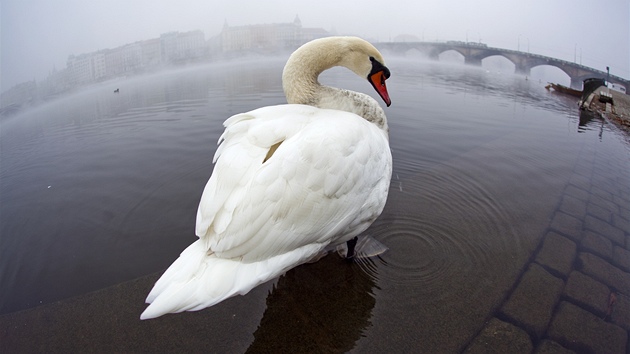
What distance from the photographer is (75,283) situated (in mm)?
2795

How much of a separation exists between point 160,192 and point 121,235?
40.2 inches

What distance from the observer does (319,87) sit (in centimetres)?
330

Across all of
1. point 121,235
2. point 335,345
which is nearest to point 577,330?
point 335,345

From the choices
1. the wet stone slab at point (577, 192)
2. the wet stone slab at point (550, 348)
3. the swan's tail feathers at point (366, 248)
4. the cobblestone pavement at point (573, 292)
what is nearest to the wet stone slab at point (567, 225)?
the cobblestone pavement at point (573, 292)

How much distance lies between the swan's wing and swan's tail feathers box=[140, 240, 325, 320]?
6 centimetres

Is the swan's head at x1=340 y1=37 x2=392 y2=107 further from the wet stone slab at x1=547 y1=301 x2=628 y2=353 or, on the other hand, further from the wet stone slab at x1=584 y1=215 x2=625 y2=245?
the wet stone slab at x1=584 y1=215 x2=625 y2=245

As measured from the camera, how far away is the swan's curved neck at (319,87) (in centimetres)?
322

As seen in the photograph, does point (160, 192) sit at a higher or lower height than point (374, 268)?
higher

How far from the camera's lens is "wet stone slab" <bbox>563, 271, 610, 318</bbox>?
92.9 inches

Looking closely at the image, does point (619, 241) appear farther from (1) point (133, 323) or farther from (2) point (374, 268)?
(1) point (133, 323)

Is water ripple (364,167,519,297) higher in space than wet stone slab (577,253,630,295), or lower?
higher

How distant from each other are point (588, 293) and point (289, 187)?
2.60m

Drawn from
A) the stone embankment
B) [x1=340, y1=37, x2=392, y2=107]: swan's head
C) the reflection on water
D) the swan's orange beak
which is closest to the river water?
the reflection on water

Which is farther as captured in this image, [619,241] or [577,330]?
[619,241]
